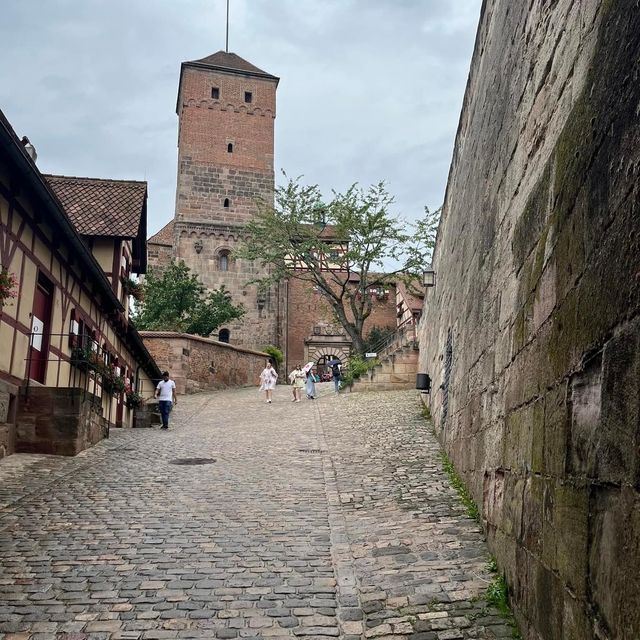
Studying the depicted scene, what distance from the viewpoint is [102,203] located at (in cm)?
1962

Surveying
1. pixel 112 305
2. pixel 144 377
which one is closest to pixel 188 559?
pixel 112 305

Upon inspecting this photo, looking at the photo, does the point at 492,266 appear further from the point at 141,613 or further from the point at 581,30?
the point at 141,613

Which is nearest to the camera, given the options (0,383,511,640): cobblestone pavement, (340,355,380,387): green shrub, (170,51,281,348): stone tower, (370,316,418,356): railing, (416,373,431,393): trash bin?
(0,383,511,640): cobblestone pavement

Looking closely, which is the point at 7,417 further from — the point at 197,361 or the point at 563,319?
the point at 197,361

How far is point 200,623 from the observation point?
454 centimetres

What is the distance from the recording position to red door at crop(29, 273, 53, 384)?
12.0 metres

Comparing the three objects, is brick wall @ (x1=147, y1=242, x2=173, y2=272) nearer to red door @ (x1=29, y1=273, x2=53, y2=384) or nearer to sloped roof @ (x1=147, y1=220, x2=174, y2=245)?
sloped roof @ (x1=147, y1=220, x2=174, y2=245)

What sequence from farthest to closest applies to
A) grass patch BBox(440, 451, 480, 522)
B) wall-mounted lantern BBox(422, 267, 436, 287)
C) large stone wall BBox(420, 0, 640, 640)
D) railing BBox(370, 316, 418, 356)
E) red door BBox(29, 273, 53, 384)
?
railing BBox(370, 316, 418, 356), wall-mounted lantern BBox(422, 267, 436, 287), red door BBox(29, 273, 53, 384), grass patch BBox(440, 451, 480, 522), large stone wall BBox(420, 0, 640, 640)

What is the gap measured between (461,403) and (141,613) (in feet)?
15.0

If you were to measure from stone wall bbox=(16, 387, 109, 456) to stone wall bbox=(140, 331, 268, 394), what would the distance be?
16495 mm

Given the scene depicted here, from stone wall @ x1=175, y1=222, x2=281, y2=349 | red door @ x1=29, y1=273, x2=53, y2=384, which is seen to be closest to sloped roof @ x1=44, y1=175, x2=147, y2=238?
red door @ x1=29, y1=273, x2=53, y2=384

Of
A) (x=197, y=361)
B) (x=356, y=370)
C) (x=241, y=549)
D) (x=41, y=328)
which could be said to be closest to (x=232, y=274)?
(x=197, y=361)

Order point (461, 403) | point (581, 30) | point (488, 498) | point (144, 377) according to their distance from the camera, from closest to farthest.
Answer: point (581, 30)
point (488, 498)
point (461, 403)
point (144, 377)

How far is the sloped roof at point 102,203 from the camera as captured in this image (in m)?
18.5
